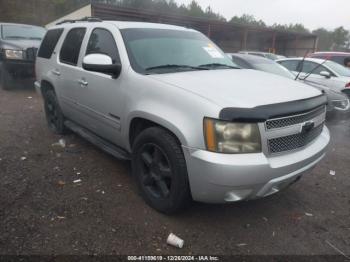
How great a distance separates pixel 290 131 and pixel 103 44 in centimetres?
236

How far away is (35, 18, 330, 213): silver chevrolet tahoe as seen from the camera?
8.14 ft

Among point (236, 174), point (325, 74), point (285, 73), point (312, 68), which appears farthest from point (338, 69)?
point (236, 174)

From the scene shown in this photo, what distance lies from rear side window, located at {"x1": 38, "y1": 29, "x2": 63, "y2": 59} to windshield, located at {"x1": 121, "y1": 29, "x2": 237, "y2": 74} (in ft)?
6.11

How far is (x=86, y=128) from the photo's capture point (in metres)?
4.40

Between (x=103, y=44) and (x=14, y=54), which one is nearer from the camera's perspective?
(x=103, y=44)

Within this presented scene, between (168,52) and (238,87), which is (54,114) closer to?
(168,52)

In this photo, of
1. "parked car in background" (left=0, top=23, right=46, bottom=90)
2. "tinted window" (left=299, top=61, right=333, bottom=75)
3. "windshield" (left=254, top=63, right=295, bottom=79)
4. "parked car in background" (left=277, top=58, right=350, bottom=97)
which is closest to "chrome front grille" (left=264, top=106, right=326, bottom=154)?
"windshield" (left=254, top=63, right=295, bottom=79)

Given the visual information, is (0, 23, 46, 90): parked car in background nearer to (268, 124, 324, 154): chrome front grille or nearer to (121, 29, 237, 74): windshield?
(121, 29, 237, 74): windshield

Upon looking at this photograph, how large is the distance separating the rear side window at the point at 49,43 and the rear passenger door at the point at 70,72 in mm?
374

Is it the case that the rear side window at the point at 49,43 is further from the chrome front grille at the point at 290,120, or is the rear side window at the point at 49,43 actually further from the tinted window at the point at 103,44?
the chrome front grille at the point at 290,120

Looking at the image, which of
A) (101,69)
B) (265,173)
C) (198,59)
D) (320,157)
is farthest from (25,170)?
(320,157)

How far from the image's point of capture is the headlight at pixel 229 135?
2.47 m

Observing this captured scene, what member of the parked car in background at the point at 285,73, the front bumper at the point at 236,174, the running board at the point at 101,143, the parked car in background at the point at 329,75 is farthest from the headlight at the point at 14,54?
the front bumper at the point at 236,174

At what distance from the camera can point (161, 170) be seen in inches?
118
